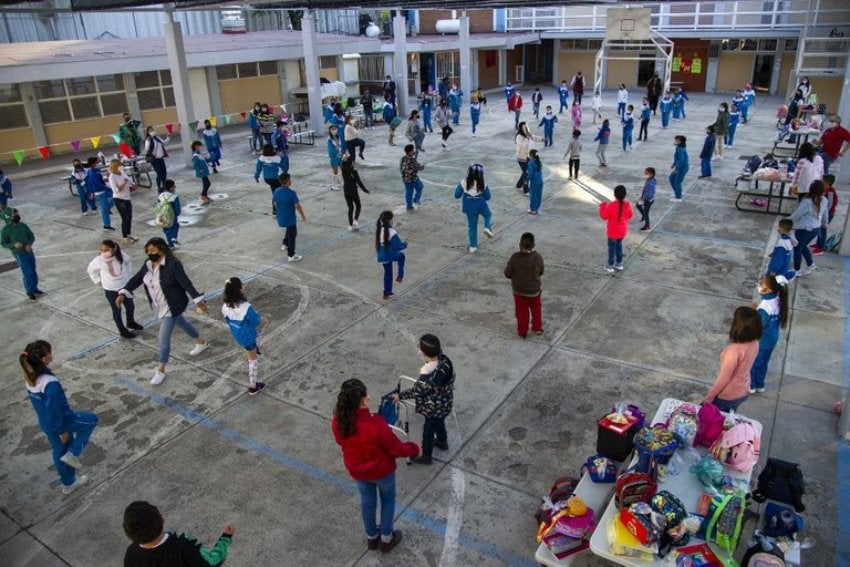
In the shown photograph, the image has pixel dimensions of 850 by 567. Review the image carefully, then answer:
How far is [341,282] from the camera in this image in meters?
10.8

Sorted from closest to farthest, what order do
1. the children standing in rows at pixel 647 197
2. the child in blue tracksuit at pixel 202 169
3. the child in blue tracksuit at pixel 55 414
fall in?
1. the child in blue tracksuit at pixel 55 414
2. the children standing in rows at pixel 647 197
3. the child in blue tracksuit at pixel 202 169

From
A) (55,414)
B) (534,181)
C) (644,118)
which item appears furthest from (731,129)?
(55,414)

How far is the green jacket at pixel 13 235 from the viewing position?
9.88m

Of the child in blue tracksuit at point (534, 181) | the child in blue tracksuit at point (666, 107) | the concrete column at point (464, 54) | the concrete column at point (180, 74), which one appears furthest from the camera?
the concrete column at point (464, 54)

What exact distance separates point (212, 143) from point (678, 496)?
1686 cm

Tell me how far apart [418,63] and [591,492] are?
34.4 meters

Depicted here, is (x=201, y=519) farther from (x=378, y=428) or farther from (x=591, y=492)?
(x=591, y=492)

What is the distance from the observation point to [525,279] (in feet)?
26.9

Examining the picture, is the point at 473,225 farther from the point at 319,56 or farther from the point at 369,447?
the point at 319,56

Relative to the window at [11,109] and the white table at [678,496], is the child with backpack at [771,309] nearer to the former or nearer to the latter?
the white table at [678,496]

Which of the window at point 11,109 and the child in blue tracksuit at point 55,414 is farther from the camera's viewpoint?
the window at point 11,109

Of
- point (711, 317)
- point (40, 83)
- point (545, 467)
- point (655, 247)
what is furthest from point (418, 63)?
point (545, 467)

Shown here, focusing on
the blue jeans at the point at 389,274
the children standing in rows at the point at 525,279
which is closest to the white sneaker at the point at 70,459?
the blue jeans at the point at 389,274

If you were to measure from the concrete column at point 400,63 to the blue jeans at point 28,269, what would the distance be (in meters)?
20.2
